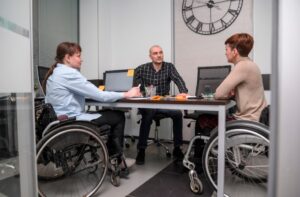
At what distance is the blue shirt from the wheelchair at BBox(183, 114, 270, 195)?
81cm

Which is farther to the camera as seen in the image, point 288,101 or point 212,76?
point 212,76

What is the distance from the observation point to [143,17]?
3.62 m

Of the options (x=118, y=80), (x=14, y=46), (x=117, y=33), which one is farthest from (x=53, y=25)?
(x=14, y=46)

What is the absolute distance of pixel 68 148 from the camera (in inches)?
56.3

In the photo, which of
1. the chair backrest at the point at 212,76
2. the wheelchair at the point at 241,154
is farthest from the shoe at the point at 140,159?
the chair backrest at the point at 212,76

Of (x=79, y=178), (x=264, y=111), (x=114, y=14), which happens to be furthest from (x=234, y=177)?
(x=114, y=14)

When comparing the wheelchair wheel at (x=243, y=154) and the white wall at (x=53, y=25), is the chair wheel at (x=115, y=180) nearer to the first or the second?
the wheelchair wheel at (x=243, y=154)

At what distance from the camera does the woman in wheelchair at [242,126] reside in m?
1.38

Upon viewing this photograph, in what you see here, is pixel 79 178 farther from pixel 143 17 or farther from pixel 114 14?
pixel 114 14

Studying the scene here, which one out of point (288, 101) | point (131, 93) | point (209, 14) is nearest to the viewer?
point (288, 101)

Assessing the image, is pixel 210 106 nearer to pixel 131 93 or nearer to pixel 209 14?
pixel 131 93

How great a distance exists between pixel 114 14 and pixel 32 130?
3.33m

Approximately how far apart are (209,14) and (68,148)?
2.65m

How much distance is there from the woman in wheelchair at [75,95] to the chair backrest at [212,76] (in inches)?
49.5
